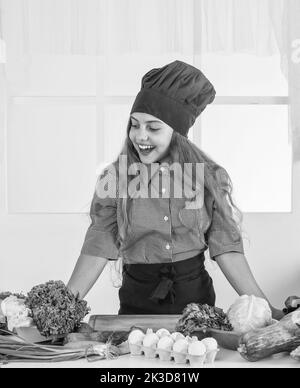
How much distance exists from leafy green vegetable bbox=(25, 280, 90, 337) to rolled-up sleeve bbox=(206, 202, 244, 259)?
0.82m

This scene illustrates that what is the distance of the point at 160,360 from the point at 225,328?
218 mm

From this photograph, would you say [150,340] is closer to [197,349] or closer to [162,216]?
[197,349]

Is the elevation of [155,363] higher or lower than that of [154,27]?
lower

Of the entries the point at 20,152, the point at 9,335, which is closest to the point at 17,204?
the point at 20,152

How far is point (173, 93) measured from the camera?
2414mm

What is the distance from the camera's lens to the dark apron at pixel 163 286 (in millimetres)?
2428

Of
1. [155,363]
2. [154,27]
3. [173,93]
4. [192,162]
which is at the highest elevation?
[154,27]


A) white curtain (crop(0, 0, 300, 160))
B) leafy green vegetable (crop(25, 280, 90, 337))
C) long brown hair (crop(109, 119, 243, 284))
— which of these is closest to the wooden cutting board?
leafy green vegetable (crop(25, 280, 90, 337))

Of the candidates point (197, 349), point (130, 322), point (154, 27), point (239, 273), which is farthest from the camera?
point (154, 27)

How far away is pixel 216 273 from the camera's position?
3.87 meters

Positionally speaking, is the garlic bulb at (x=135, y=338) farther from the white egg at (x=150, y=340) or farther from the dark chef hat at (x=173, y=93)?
the dark chef hat at (x=173, y=93)

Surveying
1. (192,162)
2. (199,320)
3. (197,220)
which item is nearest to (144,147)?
(192,162)

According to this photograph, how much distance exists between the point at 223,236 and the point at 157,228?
9.7 inches

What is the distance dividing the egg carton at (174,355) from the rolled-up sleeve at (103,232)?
2.88 ft
